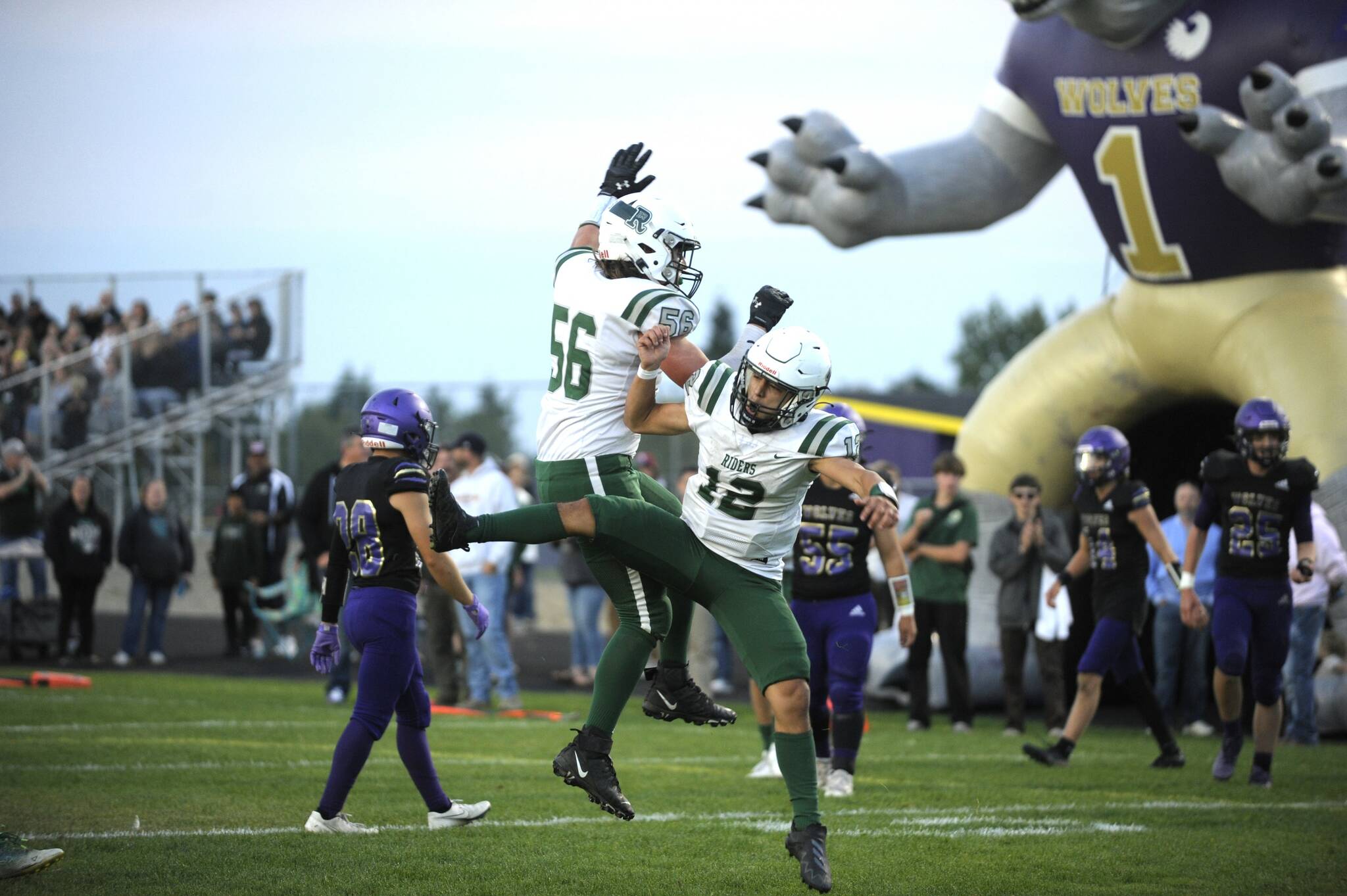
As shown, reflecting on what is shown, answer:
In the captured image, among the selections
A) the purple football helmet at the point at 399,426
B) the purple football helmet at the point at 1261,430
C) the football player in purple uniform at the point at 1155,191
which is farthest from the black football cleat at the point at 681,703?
the football player in purple uniform at the point at 1155,191

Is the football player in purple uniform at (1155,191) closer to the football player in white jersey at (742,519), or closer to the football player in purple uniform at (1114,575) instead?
the football player in purple uniform at (1114,575)

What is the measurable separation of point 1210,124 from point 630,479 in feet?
19.0

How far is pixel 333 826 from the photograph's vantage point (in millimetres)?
6426

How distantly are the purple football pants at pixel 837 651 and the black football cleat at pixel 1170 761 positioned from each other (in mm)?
2272

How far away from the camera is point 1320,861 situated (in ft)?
20.9

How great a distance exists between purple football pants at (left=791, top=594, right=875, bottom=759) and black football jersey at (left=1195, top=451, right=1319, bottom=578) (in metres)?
2.04

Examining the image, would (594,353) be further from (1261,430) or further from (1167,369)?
(1167,369)

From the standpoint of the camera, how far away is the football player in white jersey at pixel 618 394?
19.8 ft

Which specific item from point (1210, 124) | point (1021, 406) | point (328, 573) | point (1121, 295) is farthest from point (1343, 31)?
point (328, 573)

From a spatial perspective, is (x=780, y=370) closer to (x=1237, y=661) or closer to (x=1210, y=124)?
(x=1237, y=661)

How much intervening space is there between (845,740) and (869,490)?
2.96m

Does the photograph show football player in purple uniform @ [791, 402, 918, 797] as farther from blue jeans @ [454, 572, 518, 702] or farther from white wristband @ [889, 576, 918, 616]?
blue jeans @ [454, 572, 518, 702]

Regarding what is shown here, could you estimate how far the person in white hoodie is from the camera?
468 inches

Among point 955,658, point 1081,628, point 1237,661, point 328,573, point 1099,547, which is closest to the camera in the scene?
point 328,573
